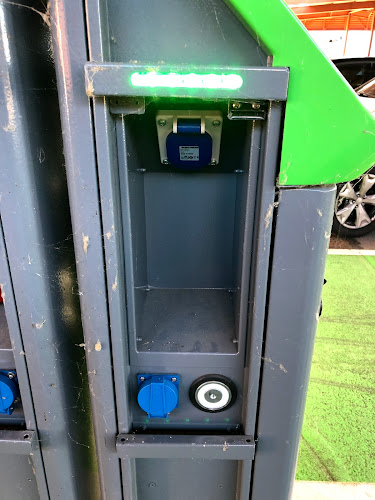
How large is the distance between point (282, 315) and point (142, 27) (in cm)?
58

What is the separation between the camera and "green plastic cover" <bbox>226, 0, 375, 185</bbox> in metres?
0.62

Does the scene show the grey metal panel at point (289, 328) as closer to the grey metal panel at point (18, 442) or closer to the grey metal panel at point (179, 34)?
the grey metal panel at point (179, 34)

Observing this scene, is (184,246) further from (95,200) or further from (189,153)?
(95,200)

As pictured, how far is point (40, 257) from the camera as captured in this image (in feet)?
2.54

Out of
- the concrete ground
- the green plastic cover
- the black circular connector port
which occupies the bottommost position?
the concrete ground

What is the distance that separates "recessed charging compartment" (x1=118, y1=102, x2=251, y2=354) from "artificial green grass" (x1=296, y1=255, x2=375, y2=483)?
118cm

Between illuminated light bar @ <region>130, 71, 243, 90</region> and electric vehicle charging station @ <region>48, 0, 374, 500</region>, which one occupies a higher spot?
illuminated light bar @ <region>130, 71, 243, 90</region>

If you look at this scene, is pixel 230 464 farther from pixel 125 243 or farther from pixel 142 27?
pixel 142 27

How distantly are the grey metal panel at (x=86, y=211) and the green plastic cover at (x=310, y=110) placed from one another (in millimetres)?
261

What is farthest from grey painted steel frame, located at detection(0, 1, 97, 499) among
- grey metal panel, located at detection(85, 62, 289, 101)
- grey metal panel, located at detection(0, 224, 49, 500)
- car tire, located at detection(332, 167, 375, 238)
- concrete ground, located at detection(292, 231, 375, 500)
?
car tire, located at detection(332, 167, 375, 238)

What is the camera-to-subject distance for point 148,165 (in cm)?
96

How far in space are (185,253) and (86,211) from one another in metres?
0.38

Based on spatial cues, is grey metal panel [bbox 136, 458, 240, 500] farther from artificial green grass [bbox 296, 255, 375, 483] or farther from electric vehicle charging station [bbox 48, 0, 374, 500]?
artificial green grass [bbox 296, 255, 375, 483]

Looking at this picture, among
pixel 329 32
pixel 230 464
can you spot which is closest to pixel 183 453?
pixel 230 464
